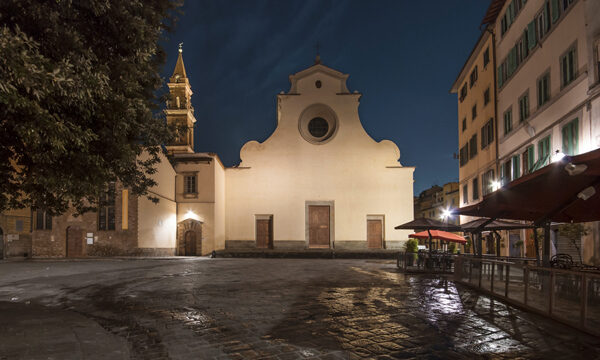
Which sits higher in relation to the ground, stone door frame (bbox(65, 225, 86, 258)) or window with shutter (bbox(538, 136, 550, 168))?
window with shutter (bbox(538, 136, 550, 168))

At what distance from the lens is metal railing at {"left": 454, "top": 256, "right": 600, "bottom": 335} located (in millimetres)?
6051

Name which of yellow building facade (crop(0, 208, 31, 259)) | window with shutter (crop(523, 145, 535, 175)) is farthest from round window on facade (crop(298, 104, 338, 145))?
yellow building facade (crop(0, 208, 31, 259))

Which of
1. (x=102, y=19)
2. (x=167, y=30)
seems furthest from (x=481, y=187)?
(x=102, y=19)

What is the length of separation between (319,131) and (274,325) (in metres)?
27.1

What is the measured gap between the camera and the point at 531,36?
17.0 meters

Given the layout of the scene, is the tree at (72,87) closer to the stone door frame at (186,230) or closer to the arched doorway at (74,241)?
the arched doorway at (74,241)

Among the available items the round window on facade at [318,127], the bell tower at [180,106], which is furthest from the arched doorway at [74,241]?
the round window on facade at [318,127]

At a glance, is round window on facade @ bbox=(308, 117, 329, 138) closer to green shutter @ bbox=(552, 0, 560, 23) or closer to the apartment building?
the apartment building

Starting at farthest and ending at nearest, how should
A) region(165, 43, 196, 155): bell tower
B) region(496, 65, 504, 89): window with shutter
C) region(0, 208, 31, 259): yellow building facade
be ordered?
region(165, 43, 196, 155): bell tower
region(0, 208, 31, 259): yellow building facade
region(496, 65, 504, 89): window with shutter

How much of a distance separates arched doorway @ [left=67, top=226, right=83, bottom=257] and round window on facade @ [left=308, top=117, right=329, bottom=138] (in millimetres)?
17625

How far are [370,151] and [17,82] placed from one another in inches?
1131

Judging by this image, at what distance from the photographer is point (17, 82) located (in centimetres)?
459

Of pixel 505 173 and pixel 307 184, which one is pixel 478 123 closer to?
pixel 505 173

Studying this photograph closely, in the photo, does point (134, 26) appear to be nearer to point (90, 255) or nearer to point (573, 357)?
point (573, 357)
